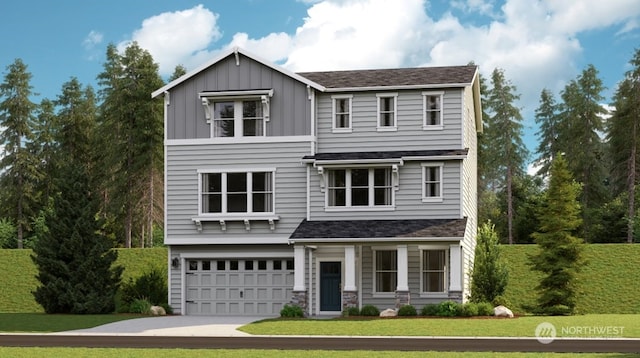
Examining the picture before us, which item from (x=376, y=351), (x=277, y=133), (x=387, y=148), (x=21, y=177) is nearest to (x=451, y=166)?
→ (x=387, y=148)

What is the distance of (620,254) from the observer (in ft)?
146

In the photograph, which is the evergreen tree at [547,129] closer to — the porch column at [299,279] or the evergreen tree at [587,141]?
the evergreen tree at [587,141]

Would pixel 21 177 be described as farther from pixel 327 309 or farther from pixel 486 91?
pixel 327 309

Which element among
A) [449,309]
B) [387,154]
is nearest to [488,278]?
[449,309]

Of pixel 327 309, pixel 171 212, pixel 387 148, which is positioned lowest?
pixel 327 309

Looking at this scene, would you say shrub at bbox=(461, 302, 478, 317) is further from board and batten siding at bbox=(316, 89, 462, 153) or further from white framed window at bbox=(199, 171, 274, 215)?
white framed window at bbox=(199, 171, 274, 215)

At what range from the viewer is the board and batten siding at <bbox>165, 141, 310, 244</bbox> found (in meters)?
38.1

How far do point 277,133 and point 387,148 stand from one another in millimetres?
4495

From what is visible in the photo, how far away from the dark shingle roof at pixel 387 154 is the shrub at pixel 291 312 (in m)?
6.06

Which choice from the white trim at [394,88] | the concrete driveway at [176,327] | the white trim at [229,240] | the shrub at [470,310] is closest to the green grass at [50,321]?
the concrete driveway at [176,327]

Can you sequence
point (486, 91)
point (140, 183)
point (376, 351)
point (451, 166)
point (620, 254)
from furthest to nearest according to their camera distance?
point (486, 91) < point (140, 183) < point (620, 254) < point (451, 166) < point (376, 351)

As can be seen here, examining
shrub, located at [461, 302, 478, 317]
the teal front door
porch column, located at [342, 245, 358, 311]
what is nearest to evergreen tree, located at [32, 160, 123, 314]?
the teal front door

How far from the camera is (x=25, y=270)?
4781 centimetres

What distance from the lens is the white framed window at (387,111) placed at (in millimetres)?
38375
